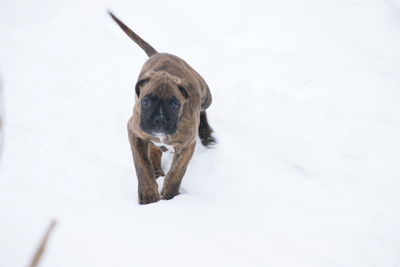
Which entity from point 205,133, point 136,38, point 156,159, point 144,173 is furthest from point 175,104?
point 136,38

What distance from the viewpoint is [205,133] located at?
484 centimetres

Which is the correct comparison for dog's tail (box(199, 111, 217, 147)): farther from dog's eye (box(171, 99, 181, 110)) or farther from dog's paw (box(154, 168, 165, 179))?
dog's eye (box(171, 99, 181, 110))

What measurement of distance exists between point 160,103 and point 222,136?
1.60 metres

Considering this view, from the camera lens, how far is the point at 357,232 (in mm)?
3238

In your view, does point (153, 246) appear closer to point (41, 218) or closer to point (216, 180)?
point (41, 218)

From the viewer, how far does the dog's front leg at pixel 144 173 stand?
11.6ft

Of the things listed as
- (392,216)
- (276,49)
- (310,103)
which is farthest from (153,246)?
(276,49)

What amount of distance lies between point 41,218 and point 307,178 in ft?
8.95

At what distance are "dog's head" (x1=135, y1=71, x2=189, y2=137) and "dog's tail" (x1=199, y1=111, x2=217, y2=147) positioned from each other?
3.80 feet

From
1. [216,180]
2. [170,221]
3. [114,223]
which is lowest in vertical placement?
[216,180]

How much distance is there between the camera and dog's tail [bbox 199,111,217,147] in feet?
15.6

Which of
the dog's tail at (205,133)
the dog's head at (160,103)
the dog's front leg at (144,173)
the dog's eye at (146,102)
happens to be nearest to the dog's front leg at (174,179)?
the dog's front leg at (144,173)

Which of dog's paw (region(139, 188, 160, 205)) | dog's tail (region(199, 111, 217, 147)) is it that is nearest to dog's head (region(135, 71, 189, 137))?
dog's paw (region(139, 188, 160, 205))

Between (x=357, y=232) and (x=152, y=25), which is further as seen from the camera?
(x=152, y=25)
